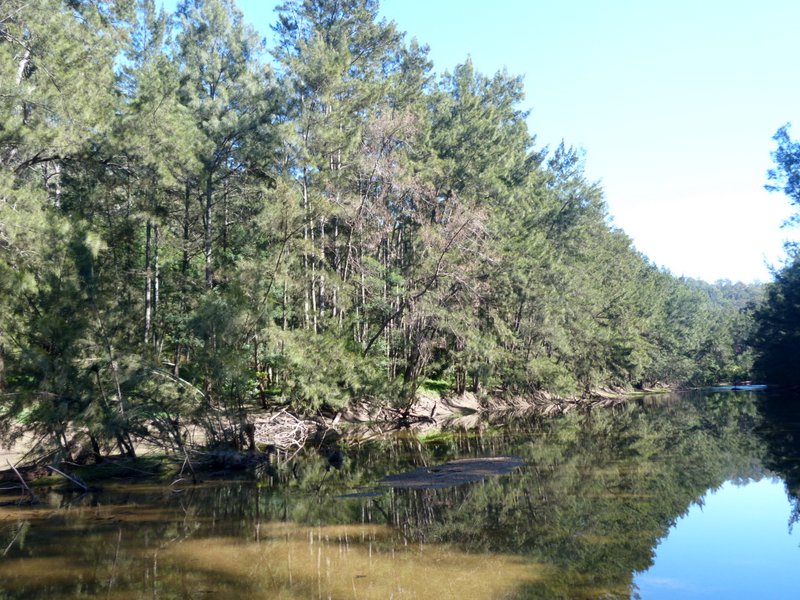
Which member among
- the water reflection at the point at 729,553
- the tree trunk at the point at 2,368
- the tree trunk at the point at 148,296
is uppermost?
the tree trunk at the point at 148,296

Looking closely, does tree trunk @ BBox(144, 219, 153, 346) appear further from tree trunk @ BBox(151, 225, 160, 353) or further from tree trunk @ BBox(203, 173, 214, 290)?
tree trunk @ BBox(203, 173, 214, 290)

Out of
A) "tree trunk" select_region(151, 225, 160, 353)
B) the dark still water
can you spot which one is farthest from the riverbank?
"tree trunk" select_region(151, 225, 160, 353)

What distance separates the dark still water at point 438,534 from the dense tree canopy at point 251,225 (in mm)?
4150

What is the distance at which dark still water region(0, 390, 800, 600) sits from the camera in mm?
8094

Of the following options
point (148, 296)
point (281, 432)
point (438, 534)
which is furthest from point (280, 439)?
point (438, 534)

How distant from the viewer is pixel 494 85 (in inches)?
1777

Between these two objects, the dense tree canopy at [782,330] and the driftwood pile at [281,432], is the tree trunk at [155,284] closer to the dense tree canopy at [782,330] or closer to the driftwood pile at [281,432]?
the driftwood pile at [281,432]

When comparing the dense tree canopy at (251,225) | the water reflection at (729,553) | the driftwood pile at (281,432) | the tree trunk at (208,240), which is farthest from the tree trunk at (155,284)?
the water reflection at (729,553)

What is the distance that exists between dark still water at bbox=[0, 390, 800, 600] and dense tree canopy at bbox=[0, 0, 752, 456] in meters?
4.15

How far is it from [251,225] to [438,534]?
19.6 m

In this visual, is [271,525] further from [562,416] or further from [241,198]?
[562,416]

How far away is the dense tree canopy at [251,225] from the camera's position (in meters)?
15.5

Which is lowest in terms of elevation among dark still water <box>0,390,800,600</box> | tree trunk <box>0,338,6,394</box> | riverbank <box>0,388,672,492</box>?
dark still water <box>0,390,800,600</box>

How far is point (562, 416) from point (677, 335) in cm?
4746
